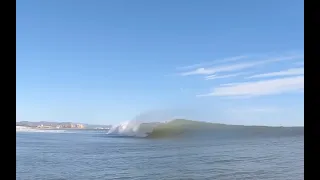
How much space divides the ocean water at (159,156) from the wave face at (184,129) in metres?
0.11

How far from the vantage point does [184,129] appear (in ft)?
30.2

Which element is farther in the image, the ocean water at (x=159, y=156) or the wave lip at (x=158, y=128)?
the ocean water at (x=159, y=156)

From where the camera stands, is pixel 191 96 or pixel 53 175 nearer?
pixel 53 175

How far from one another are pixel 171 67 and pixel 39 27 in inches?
151

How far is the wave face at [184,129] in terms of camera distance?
27.6 ft

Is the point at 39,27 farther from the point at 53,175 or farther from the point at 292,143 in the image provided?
the point at 292,143

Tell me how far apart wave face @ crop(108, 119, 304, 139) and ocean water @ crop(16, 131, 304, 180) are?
0.11m

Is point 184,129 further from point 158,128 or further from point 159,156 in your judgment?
point 159,156

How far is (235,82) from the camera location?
1003 cm

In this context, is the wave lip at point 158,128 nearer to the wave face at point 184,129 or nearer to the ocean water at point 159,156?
the wave face at point 184,129

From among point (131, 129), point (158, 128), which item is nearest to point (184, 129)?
point (158, 128)

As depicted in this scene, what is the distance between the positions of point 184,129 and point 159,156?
4.85 ft

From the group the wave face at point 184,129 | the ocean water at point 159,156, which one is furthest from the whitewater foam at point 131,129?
the ocean water at point 159,156
